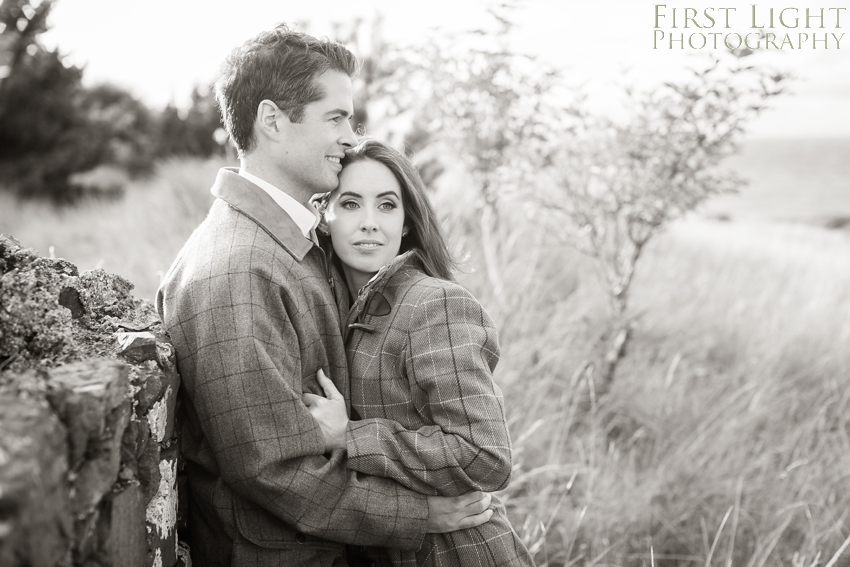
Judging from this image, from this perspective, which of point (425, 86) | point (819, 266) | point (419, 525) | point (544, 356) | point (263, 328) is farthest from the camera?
point (819, 266)

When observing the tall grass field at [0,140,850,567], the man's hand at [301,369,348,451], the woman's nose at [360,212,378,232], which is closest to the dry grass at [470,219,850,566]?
the tall grass field at [0,140,850,567]

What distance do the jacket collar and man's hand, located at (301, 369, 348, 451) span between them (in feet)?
1.61

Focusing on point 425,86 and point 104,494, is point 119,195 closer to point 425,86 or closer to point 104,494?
point 425,86

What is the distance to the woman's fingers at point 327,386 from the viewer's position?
7.86ft

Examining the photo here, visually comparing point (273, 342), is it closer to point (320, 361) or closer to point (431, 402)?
point (320, 361)

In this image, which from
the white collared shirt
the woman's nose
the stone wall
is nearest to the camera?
the stone wall

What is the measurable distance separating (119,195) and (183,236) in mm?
6722

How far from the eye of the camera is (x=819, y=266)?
29.7 ft

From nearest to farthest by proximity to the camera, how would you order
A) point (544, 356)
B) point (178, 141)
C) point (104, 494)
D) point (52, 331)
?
point (104, 494) < point (52, 331) < point (544, 356) < point (178, 141)

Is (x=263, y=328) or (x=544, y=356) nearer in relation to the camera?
(x=263, y=328)

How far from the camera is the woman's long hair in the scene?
2.74 metres

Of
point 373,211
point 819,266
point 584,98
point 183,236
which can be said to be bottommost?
point 819,266

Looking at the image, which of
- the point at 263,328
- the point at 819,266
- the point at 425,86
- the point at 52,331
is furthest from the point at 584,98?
the point at 819,266

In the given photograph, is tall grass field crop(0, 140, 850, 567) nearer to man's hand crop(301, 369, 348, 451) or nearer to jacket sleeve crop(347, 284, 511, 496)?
jacket sleeve crop(347, 284, 511, 496)
